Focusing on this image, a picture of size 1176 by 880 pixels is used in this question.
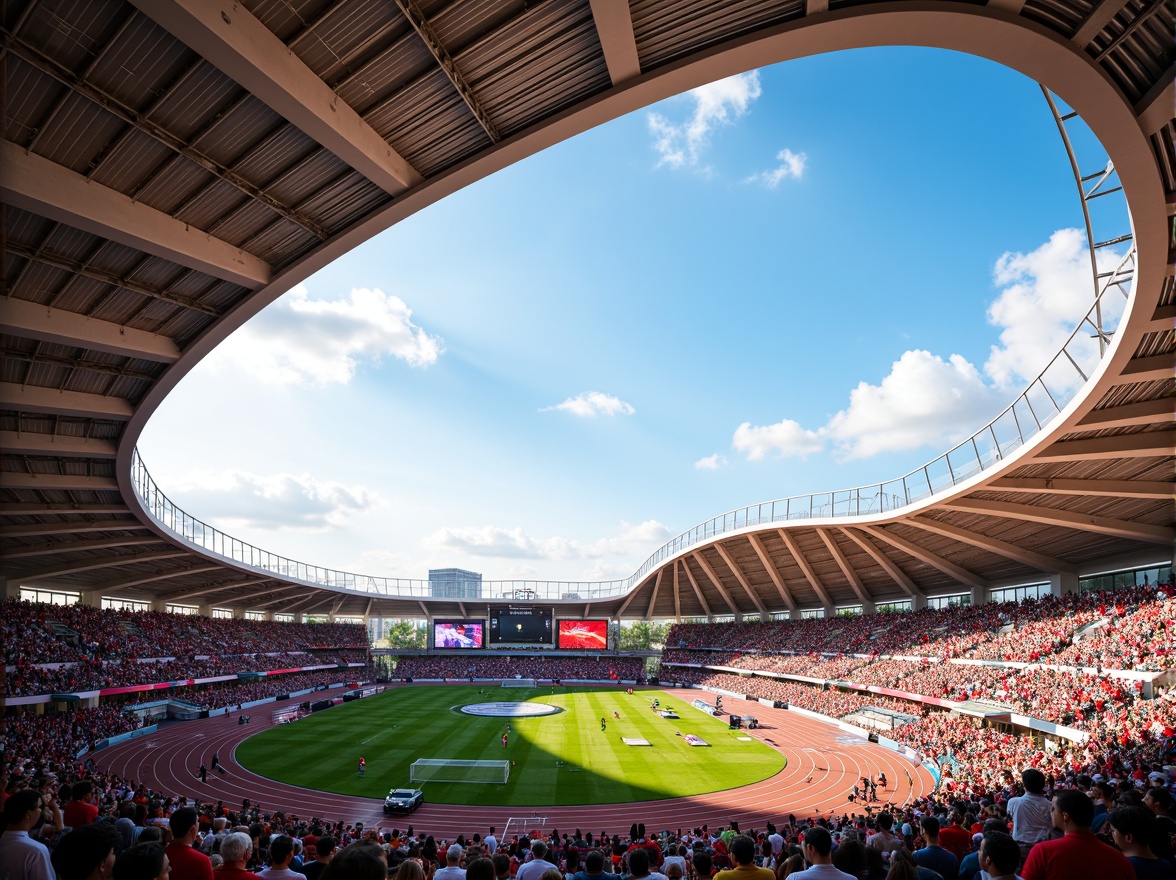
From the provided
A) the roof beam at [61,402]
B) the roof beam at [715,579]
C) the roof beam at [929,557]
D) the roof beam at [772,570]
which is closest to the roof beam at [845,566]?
the roof beam at [929,557]

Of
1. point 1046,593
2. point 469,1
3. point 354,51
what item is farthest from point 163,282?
point 1046,593

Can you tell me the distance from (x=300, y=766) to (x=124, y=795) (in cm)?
1335

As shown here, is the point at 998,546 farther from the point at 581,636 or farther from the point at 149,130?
the point at 581,636

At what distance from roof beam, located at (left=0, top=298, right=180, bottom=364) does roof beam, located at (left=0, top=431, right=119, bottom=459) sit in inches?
311

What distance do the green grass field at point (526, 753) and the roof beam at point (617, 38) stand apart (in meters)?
27.9

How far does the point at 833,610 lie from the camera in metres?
66.3

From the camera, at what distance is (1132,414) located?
75.6 ft

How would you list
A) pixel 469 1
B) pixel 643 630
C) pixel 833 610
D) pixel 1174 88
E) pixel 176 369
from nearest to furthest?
pixel 469 1, pixel 1174 88, pixel 176 369, pixel 833 610, pixel 643 630

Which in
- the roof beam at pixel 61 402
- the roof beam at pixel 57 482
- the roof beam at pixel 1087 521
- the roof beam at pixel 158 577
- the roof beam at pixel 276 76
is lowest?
the roof beam at pixel 158 577

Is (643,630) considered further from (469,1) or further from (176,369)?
(469,1)

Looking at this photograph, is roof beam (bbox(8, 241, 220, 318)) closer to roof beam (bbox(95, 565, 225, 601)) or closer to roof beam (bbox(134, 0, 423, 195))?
roof beam (bbox(134, 0, 423, 195))

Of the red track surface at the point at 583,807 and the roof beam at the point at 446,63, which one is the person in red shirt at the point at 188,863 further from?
the red track surface at the point at 583,807

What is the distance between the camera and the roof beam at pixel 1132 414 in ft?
74.5

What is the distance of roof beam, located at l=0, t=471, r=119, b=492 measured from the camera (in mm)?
26172
